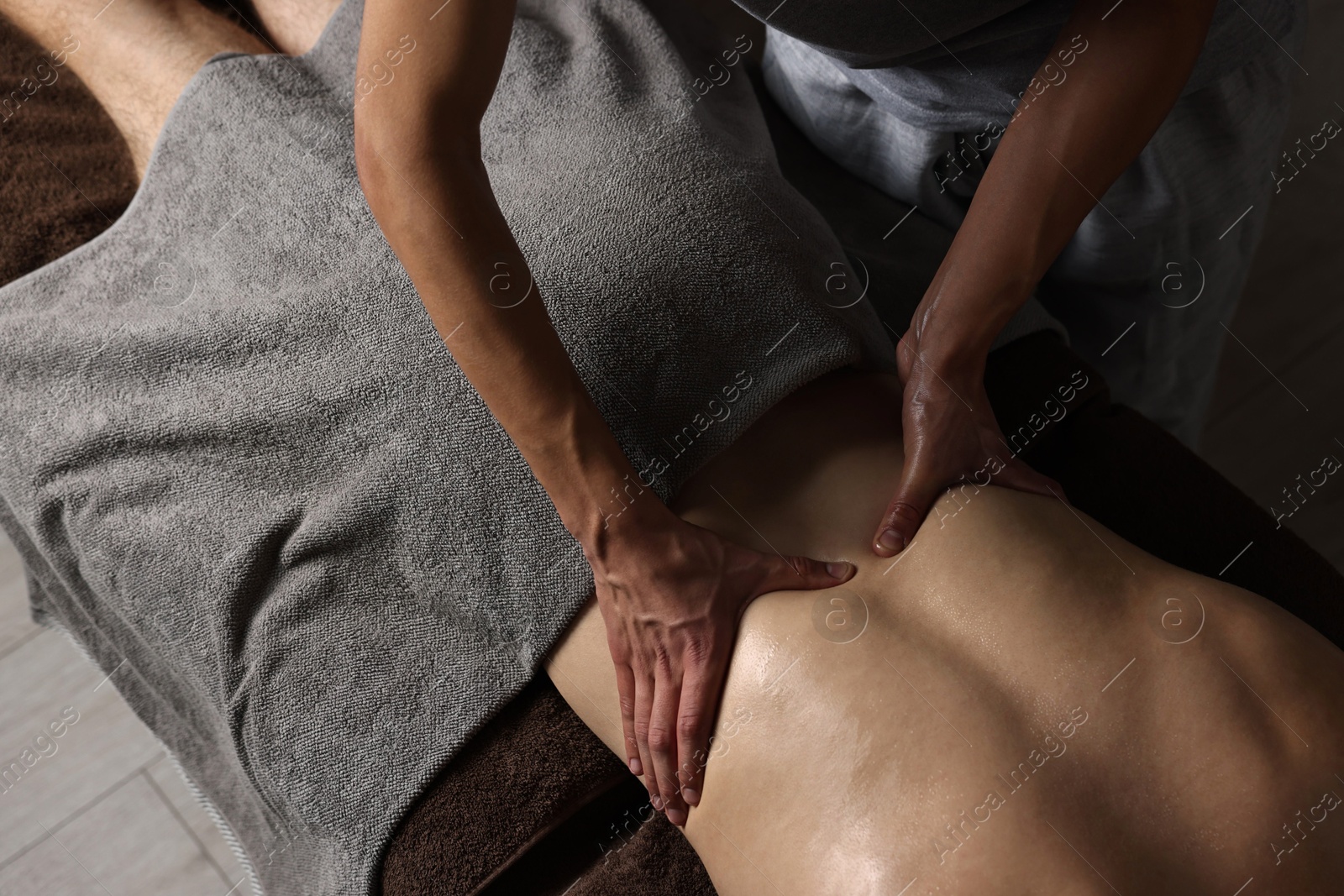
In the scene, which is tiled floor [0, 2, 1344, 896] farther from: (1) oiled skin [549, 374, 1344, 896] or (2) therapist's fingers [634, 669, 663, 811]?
(1) oiled skin [549, 374, 1344, 896]

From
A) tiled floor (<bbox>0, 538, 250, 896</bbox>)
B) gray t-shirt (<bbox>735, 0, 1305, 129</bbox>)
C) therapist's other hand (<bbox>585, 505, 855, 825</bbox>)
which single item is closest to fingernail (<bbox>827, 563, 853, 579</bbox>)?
therapist's other hand (<bbox>585, 505, 855, 825</bbox>)

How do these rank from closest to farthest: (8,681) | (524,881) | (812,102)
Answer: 1. (524,881)
2. (812,102)
3. (8,681)

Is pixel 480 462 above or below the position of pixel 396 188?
below

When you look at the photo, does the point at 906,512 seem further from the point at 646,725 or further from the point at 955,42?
the point at 955,42

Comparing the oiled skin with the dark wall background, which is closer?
the oiled skin

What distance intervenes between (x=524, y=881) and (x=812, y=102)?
997 mm

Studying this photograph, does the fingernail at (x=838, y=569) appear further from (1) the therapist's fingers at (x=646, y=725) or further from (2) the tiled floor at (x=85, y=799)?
(2) the tiled floor at (x=85, y=799)

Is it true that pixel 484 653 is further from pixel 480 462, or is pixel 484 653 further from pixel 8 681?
pixel 8 681

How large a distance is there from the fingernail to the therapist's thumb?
0.03 metres

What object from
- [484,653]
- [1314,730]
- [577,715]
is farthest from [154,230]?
[1314,730]

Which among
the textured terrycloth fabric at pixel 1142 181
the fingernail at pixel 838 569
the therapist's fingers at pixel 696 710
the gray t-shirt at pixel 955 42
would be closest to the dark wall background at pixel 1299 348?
the textured terrycloth fabric at pixel 1142 181

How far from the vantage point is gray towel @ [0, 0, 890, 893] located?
0.86 meters

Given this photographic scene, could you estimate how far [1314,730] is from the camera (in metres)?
0.66

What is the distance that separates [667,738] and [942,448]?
351 millimetres
